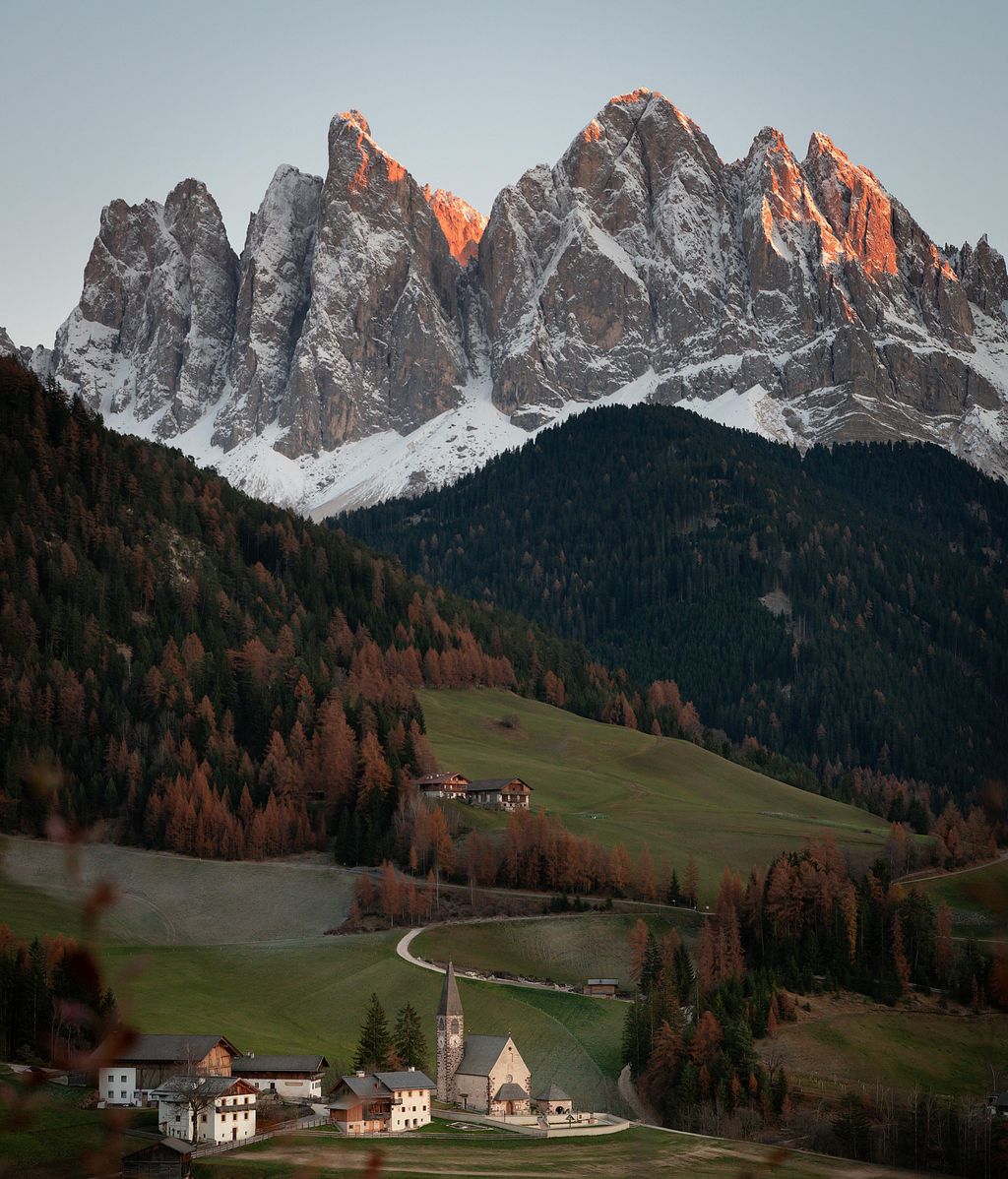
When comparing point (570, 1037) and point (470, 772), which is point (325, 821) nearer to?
point (470, 772)

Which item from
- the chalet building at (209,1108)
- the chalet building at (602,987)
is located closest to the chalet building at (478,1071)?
the chalet building at (209,1108)

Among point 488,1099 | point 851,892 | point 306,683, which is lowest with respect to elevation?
point 488,1099

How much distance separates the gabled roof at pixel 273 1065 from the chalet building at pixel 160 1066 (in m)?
0.80

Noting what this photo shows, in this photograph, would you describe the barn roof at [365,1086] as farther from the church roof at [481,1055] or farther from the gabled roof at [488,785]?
the gabled roof at [488,785]

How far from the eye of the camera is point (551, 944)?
134 m

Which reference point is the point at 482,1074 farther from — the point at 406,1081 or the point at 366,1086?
the point at 366,1086

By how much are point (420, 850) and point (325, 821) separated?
16952mm

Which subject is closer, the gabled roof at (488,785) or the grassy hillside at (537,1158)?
the grassy hillside at (537,1158)

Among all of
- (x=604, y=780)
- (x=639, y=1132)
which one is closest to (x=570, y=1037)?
(x=639, y=1132)

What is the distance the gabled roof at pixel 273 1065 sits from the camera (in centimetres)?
8831

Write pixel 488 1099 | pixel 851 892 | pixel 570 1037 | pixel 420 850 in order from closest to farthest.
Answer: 1. pixel 488 1099
2. pixel 570 1037
3. pixel 851 892
4. pixel 420 850

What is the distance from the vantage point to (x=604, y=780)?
195 metres

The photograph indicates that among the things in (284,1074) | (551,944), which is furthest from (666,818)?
(284,1074)

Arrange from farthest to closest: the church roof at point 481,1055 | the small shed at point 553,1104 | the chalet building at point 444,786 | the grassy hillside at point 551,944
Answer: the chalet building at point 444,786, the grassy hillside at point 551,944, the church roof at point 481,1055, the small shed at point 553,1104
